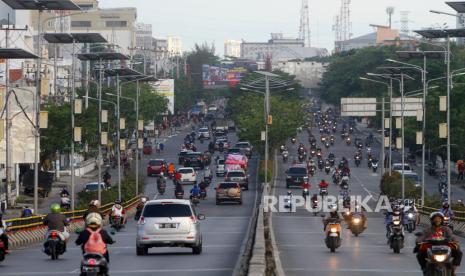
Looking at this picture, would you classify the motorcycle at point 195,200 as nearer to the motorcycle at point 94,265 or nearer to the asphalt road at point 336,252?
the asphalt road at point 336,252

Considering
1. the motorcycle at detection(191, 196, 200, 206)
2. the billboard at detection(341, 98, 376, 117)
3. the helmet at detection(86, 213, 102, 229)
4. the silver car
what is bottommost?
the motorcycle at detection(191, 196, 200, 206)

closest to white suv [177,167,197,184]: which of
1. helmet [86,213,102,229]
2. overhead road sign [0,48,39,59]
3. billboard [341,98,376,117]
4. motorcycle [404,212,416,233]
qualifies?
billboard [341,98,376,117]

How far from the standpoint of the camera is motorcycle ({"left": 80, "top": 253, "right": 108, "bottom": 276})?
21516 millimetres

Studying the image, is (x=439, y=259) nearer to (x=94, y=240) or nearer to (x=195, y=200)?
(x=94, y=240)

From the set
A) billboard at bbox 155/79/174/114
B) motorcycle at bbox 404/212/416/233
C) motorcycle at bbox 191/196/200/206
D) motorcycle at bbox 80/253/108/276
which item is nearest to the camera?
motorcycle at bbox 80/253/108/276

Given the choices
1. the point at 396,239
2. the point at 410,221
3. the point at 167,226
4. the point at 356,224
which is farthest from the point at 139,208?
the point at 167,226

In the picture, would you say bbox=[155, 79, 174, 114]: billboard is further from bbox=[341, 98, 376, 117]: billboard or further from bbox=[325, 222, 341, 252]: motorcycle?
bbox=[325, 222, 341, 252]: motorcycle

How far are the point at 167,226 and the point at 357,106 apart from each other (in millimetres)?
70257

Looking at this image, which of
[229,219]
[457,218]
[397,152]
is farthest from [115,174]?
[457,218]

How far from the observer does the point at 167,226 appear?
1377 inches

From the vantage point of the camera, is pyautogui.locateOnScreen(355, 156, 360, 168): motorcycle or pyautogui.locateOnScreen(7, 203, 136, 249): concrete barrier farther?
pyautogui.locateOnScreen(355, 156, 360, 168): motorcycle

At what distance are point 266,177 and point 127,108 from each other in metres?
49.4

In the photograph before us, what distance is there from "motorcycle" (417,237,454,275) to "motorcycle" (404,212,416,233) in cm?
3004

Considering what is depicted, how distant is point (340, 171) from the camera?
108 metres
